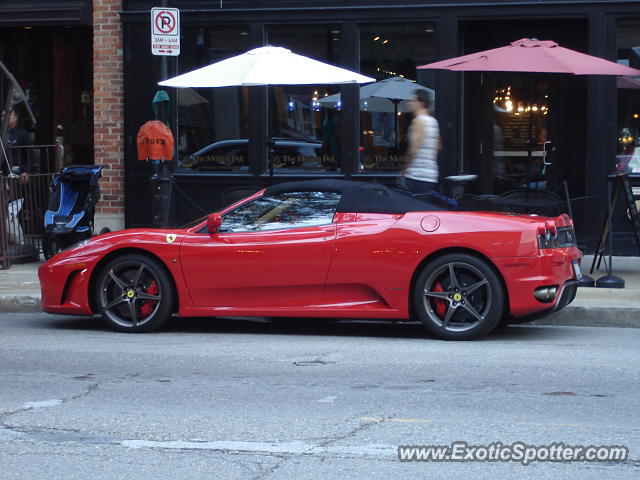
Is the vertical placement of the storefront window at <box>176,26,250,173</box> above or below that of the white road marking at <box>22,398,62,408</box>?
above

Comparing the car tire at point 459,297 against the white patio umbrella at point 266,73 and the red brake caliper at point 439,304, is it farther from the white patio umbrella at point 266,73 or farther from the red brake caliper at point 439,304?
the white patio umbrella at point 266,73

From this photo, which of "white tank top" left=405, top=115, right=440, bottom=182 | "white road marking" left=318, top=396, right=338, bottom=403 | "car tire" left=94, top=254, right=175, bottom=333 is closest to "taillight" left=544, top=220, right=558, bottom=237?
"white road marking" left=318, top=396, right=338, bottom=403

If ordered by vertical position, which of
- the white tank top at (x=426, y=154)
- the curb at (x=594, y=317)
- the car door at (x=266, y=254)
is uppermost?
the white tank top at (x=426, y=154)

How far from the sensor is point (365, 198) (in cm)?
870

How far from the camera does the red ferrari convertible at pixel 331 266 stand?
8.26 meters

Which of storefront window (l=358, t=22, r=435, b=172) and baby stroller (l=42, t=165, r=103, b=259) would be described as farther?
storefront window (l=358, t=22, r=435, b=172)

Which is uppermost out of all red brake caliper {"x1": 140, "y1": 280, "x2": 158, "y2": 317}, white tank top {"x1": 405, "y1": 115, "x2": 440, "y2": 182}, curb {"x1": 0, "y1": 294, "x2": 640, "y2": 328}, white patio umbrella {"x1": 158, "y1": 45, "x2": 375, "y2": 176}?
white patio umbrella {"x1": 158, "y1": 45, "x2": 375, "y2": 176}

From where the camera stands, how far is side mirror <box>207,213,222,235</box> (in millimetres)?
8688

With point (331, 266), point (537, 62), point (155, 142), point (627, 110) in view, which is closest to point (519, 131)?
point (627, 110)

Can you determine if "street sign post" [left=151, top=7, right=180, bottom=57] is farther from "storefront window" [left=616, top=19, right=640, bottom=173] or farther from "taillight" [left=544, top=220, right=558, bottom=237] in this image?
"storefront window" [left=616, top=19, right=640, bottom=173]

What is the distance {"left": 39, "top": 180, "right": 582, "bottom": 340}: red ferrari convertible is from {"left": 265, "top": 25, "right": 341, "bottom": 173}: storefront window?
5.37 metres

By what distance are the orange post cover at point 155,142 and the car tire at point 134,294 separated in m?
3.83

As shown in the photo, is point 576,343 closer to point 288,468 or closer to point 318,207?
point 318,207

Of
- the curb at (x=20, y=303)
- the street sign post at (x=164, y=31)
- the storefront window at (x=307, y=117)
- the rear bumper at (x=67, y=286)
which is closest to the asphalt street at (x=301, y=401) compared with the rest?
the rear bumper at (x=67, y=286)
